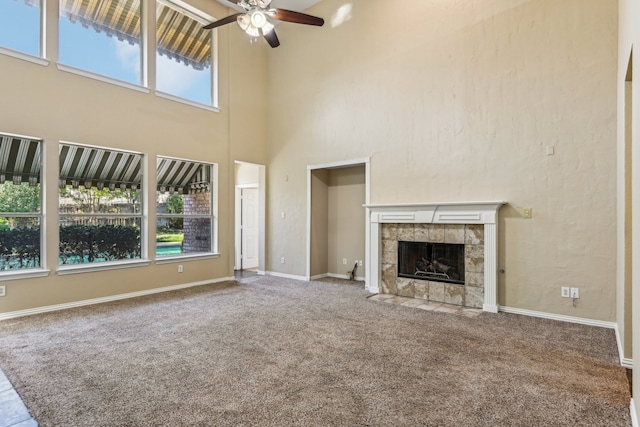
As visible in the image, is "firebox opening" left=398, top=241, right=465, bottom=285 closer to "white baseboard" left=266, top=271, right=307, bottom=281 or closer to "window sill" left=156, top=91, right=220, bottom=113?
"white baseboard" left=266, top=271, right=307, bottom=281

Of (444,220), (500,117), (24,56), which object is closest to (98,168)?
(24,56)

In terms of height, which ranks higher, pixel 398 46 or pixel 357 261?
pixel 398 46

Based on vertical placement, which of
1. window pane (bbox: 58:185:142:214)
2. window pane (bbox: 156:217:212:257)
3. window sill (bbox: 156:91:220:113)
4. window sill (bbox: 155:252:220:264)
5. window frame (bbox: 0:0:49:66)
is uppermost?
window frame (bbox: 0:0:49:66)

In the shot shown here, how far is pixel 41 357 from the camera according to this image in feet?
9.91

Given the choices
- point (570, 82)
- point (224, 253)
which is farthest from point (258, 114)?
point (570, 82)

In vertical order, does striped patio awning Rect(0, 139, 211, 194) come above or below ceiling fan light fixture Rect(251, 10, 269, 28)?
below

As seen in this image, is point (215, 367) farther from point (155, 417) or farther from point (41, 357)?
point (41, 357)

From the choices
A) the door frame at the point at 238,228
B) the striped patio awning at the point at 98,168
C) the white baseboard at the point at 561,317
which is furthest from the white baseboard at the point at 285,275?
the white baseboard at the point at 561,317

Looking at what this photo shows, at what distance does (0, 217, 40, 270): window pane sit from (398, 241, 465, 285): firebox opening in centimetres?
513

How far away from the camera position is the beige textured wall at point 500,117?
4023 millimetres

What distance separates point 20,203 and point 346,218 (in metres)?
5.06

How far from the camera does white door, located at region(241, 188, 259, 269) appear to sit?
8.24 meters

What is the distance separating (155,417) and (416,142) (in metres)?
4.79

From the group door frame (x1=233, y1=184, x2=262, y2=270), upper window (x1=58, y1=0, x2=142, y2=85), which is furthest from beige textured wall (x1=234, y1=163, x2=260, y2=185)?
upper window (x1=58, y1=0, x2=142, y2=85)
